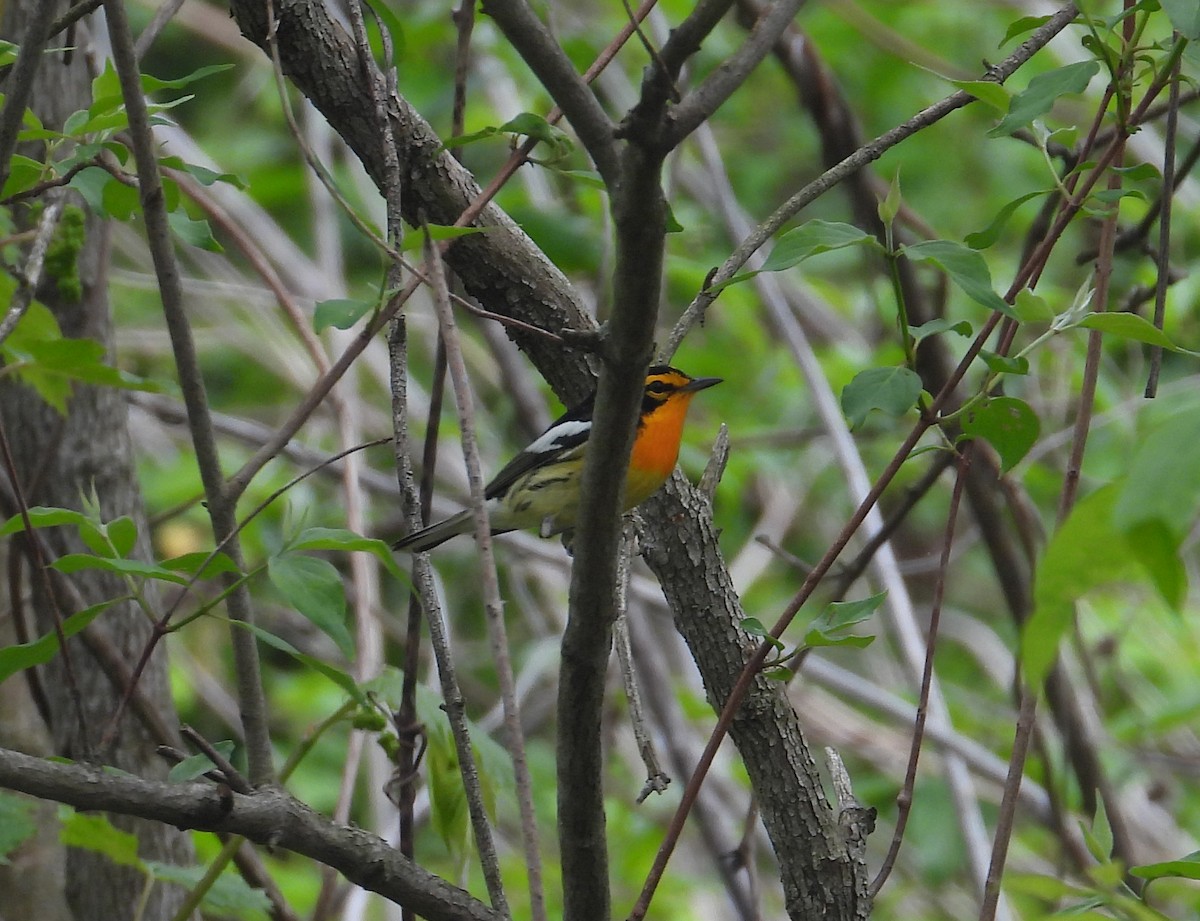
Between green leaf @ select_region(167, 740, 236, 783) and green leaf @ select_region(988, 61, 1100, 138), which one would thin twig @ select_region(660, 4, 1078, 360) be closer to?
green leaf @ select_region(988, 61, 1100, 138)

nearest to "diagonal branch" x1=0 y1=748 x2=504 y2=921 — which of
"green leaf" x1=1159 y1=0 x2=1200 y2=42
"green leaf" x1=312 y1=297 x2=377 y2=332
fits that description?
"green leaf" x1=312 y1=297 x2=377 y2=332

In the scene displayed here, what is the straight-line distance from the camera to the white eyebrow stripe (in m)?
3.14

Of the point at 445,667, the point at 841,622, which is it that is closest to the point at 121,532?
the point at 445,667

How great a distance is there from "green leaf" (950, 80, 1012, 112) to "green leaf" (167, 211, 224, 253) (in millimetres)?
964

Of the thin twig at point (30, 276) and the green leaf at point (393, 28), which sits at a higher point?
the green leaf at point (393, 28)

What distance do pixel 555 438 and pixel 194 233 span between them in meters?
1.78

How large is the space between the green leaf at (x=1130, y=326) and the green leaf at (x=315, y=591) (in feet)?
2.86

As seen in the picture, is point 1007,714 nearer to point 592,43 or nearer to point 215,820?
point 592,43

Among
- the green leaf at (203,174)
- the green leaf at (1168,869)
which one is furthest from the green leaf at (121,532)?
the green leaf at (1168,869)

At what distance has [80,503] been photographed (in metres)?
2.82

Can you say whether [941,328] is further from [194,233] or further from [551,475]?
[551,475]

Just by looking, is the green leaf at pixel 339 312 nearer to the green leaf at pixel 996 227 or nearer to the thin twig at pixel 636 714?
the thin twig at pixel 636 714

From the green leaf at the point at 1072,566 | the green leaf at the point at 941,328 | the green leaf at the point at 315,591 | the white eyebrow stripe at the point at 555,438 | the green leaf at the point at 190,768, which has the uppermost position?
the white eyebrow stripe at the point at 555,438

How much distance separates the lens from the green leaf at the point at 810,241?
1.41 metres
